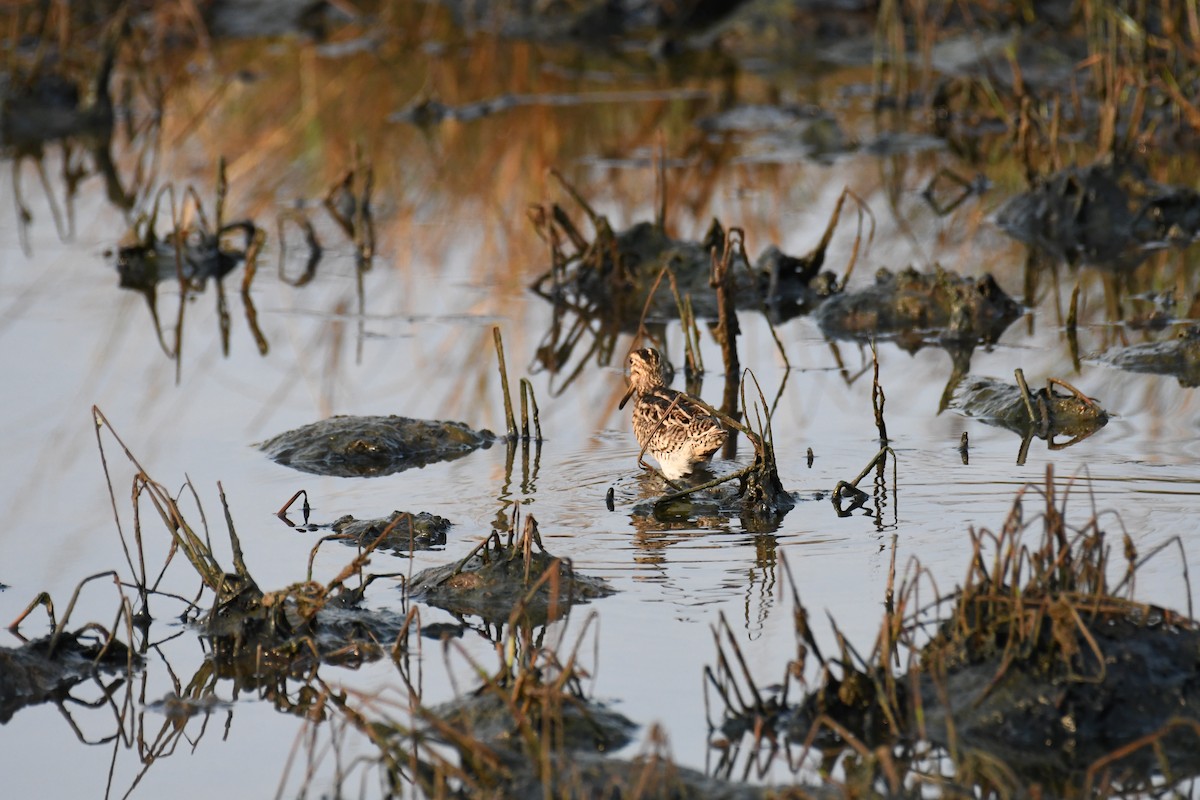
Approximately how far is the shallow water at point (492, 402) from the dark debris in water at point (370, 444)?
14cm

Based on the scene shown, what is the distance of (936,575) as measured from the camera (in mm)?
5969

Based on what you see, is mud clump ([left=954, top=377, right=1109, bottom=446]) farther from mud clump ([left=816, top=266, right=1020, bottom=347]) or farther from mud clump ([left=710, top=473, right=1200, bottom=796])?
mud clump ([left=710, top=473, right=1200, bottom=796])

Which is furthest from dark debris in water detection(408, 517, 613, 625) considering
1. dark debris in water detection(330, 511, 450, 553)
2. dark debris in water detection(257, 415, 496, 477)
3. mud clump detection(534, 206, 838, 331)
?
mud clump detection(534, 206, 838, 331)

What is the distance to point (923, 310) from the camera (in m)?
9.99

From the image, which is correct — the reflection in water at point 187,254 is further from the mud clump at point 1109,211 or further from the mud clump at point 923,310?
the mud clump at point 1109,211

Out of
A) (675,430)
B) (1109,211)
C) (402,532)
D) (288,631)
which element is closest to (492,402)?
(675,430)

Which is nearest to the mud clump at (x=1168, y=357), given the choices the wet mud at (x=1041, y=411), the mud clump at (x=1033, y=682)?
the wet mud at (x=1041, y=411)

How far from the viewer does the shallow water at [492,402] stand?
221 inches

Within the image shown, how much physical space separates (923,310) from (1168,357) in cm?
156

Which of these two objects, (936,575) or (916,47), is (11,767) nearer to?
(936,575)

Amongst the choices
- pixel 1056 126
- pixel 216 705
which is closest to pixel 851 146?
pixel 1056 126

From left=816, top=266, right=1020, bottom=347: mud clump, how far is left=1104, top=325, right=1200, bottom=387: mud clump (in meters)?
0.88

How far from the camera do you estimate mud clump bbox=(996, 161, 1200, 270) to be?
38.7ft

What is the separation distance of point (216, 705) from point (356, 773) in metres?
0.79
